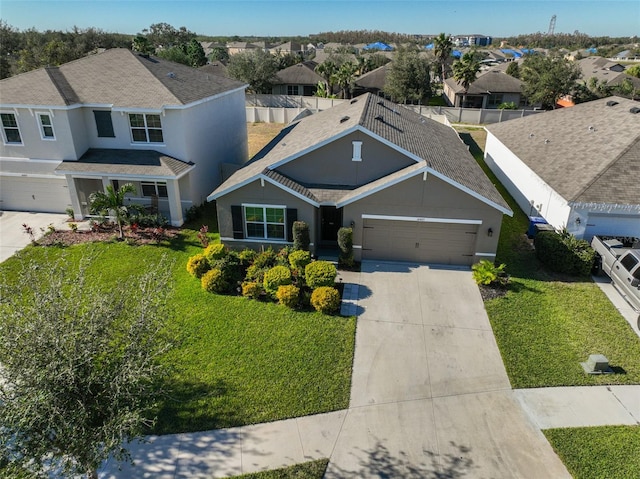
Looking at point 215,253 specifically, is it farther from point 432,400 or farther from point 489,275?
point 489,275

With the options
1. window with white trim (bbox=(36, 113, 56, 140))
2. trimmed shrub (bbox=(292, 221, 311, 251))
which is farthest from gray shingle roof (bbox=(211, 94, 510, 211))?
window with white trim (bbox=(36, 113, 56, 140))

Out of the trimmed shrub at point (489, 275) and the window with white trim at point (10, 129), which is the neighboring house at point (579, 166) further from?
the window with white trim at point (10, 129)

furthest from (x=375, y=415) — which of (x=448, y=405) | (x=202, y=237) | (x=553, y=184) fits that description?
(x=553, y=184)

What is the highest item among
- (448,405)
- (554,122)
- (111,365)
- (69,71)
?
(69,71)

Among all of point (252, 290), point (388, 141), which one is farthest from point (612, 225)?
point (252, 290)

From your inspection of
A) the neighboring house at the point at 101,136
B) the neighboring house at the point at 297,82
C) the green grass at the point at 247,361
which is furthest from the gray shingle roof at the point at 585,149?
the neighboring house at the point at 297,82

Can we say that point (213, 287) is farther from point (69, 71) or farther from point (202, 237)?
point (69, 71)
